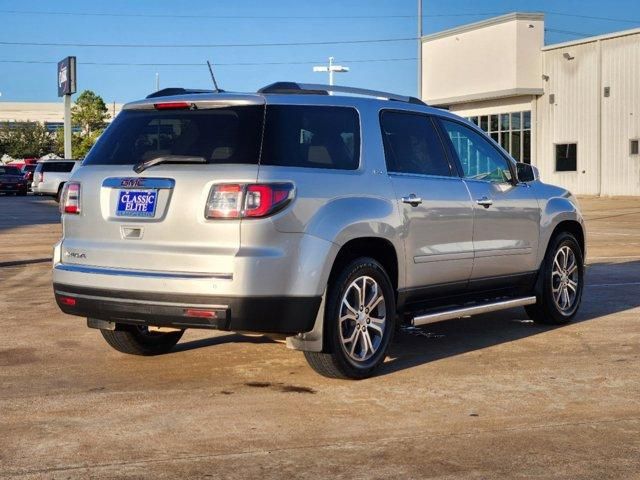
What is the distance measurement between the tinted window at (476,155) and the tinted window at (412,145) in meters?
0.24

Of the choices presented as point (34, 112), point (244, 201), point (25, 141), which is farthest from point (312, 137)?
point (34, 112)

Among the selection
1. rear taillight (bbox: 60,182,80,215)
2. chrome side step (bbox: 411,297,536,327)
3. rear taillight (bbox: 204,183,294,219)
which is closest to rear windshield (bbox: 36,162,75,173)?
chrome side step (bbox: 411,297,536,327)

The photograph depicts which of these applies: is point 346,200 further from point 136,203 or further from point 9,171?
point 9,171

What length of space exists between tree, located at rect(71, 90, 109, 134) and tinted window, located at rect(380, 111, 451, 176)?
101752 millimetres

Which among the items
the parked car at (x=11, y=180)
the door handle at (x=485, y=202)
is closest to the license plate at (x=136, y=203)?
the door handle at (x=485, y=202)

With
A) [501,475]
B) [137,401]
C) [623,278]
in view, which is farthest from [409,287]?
[623,278]

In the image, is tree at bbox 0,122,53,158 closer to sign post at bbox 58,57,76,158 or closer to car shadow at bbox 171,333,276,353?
sign post at bbox 58,57,76,158

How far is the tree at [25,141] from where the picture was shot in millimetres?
121062

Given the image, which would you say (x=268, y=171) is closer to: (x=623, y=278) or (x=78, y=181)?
(x=78, y=181)

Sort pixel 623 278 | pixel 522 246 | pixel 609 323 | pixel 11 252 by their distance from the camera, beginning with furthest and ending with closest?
pixel 11 252, pixel 623 278, pixel 609 323, pixel 522 246

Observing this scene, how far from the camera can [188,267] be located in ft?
20.5

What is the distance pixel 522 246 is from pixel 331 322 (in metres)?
2.70

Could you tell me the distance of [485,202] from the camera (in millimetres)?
8125

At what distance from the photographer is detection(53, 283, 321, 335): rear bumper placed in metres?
6.16
